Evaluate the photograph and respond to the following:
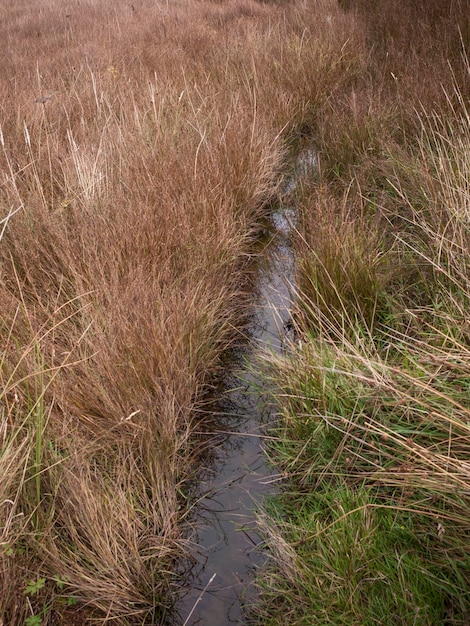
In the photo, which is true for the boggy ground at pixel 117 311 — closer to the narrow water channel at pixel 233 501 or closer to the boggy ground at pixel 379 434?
the narrow water channel at pixel 233 501

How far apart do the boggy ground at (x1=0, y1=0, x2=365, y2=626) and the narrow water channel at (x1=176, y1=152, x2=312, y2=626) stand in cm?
9

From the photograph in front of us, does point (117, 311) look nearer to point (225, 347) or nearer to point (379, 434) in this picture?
point (225, 347)

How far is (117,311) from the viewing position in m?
2.54

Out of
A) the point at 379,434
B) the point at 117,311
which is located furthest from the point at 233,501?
the point at 117,311

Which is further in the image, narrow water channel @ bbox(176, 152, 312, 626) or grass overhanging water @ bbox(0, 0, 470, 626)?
narrow water channel @ bbox(176, 152, 312, 626)

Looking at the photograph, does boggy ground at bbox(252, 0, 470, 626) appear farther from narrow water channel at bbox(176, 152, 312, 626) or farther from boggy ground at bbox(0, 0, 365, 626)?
boggy ground at bbox(0, 0, 365, 626)

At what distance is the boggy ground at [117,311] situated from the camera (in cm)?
195

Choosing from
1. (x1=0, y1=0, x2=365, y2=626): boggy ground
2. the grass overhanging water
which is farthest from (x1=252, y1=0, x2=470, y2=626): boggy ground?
(x1=0, y1=0, x2=365, y2=626): boggy ground

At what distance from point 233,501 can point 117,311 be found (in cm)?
87

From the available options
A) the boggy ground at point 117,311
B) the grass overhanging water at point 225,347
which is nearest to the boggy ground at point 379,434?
the grass overhanging water at point 225,347

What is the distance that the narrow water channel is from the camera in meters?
2.01

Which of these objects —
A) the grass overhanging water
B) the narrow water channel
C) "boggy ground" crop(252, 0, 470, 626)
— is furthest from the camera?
the narrow water channel

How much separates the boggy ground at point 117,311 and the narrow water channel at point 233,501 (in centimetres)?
9

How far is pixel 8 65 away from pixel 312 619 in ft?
20.8
